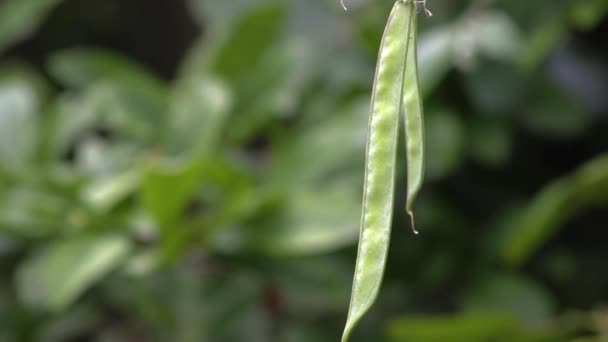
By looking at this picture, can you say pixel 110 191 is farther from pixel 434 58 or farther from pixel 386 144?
pixel 386 144

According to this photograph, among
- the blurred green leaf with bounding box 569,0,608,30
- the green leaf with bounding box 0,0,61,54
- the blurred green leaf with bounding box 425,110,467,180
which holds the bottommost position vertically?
the blurred green leaf with bounding box 425,110,467,180

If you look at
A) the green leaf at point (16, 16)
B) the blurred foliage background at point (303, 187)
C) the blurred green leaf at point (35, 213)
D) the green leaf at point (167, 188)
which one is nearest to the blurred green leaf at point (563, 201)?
the blurred foliage background at point (303, 187)

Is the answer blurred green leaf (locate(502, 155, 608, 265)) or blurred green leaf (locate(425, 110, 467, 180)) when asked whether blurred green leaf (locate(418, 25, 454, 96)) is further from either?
blurred green leaf (locate(502, 155, 608, 265))

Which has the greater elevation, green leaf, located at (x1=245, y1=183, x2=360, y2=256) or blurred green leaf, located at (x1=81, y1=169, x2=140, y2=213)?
blurred green leaf, located at (x1=81, y1=169, x2=140, y2=213)

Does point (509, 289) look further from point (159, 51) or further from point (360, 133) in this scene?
point (159, 51)

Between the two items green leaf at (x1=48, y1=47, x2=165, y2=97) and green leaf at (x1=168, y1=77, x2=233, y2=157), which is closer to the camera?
green leaf at (x1=168, y1=77, x2=233, y2=157)

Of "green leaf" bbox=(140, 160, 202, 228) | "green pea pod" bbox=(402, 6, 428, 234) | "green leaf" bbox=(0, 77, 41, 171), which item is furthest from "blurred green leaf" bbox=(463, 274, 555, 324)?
"green pea pod" bbox=(402, 6, 428, 234)

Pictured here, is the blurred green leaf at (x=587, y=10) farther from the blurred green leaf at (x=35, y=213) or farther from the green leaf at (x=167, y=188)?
the blurred green leaf at (x=35, y=213)

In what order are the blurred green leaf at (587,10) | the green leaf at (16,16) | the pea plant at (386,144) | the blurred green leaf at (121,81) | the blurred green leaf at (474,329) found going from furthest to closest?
the green leaf at (16,16), the blurred green leaf at (121,81), the blurred green leaf at (587,10), the blurred green leaf at (474,329), the pea plant at (386,144)
